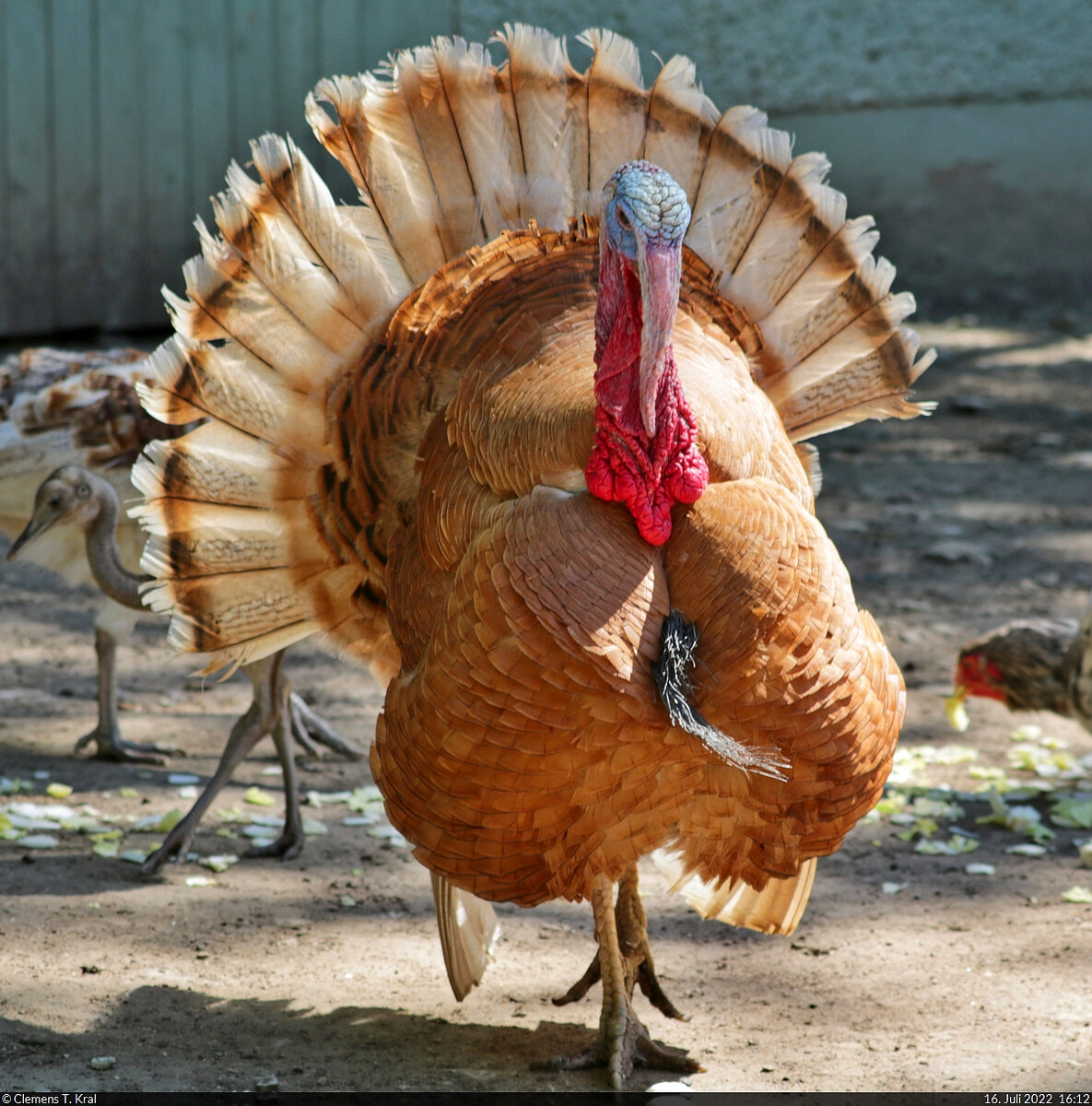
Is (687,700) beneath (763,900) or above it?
above

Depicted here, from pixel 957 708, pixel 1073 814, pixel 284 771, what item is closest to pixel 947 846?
pixel 1073 814

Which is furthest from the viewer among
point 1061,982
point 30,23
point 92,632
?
point 30,23

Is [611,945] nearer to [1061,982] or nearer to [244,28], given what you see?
[1061,982]

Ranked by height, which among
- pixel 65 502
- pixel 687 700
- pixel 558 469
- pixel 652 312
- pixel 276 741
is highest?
pixel 652 312

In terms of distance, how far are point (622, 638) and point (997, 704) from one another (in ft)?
10.9

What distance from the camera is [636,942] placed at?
3.54 m

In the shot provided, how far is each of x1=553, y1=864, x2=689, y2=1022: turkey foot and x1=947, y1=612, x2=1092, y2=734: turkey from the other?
1970mm

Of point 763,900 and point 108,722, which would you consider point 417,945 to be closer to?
point 763,900

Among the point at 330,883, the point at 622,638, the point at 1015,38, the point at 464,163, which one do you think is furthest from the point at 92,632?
the point at 1015,38

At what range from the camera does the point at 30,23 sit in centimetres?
926

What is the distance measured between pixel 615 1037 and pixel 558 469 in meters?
1.32

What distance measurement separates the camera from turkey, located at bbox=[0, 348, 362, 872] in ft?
15.6

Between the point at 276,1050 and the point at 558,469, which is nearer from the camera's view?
the point at 558,469

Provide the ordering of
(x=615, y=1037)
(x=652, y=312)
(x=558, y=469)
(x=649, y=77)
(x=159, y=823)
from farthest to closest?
(x=649, y=77), (x=159, y=823), (x=615, y=1037), (x=558, y=469), (x=652, y=312)
